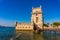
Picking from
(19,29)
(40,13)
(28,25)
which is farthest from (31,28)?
Answer: (40,13)

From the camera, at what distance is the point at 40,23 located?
6550 cm

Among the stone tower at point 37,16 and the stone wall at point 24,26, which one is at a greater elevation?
the stone tower at point 37,16

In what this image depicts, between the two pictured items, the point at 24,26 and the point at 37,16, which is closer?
the point at 24,26

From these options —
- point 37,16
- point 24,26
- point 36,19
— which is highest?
point 37,16

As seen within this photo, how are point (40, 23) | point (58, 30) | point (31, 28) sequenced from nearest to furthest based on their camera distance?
point (58, 30) < point (31, 28) < point (40, 23)

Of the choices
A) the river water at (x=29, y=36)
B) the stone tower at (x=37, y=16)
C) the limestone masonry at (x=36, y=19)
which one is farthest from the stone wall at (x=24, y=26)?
the river water at (x=29, y=36)

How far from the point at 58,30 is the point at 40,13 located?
14.1 metres

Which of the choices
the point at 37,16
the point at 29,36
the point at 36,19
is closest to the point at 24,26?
the point at 36,19

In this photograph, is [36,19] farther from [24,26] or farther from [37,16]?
[24,26]

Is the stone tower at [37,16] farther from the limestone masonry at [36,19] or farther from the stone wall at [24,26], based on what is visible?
the stone wall at [24,26]

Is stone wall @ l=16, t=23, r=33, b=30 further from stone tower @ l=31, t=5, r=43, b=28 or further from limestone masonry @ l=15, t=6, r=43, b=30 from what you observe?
stone tower @ l=31, t=5, r=43, b=28

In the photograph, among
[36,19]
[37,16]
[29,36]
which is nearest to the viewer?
[29,36]

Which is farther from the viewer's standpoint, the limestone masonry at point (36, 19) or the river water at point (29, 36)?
the limestone masonry at point (36, 19)

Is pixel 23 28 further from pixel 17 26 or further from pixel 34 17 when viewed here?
pixel 34 17
